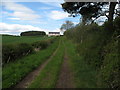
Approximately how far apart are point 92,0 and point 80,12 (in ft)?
4.19

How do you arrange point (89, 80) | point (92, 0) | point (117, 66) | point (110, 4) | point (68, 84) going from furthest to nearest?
point (110, 4)
point (92, 0)
point (89, 80)
point (68, 84)
point (117, 66)

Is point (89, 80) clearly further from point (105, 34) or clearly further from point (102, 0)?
point (102, 0)

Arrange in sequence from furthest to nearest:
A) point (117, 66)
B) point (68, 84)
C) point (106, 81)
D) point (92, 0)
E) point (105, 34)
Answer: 1. point (92, 0)
2. point (105, 34)
3. point (68, 84)
4. point (106, 81)
5. point (117, 66)

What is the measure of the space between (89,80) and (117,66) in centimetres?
191

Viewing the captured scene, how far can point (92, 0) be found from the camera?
9.47 meters

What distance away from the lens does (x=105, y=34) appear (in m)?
7.82

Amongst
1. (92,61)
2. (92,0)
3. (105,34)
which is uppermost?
(92,0)

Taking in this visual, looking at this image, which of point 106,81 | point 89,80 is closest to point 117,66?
point 106,81

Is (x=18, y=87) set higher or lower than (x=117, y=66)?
lower

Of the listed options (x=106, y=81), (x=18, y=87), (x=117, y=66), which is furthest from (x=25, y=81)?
(x=117, y=66)

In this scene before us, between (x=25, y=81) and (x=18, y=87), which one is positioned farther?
(x=25, y=81)

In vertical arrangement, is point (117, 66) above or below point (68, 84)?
above

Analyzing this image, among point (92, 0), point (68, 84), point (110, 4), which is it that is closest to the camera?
point (68, 84)

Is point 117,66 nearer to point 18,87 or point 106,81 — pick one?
point 106,81
